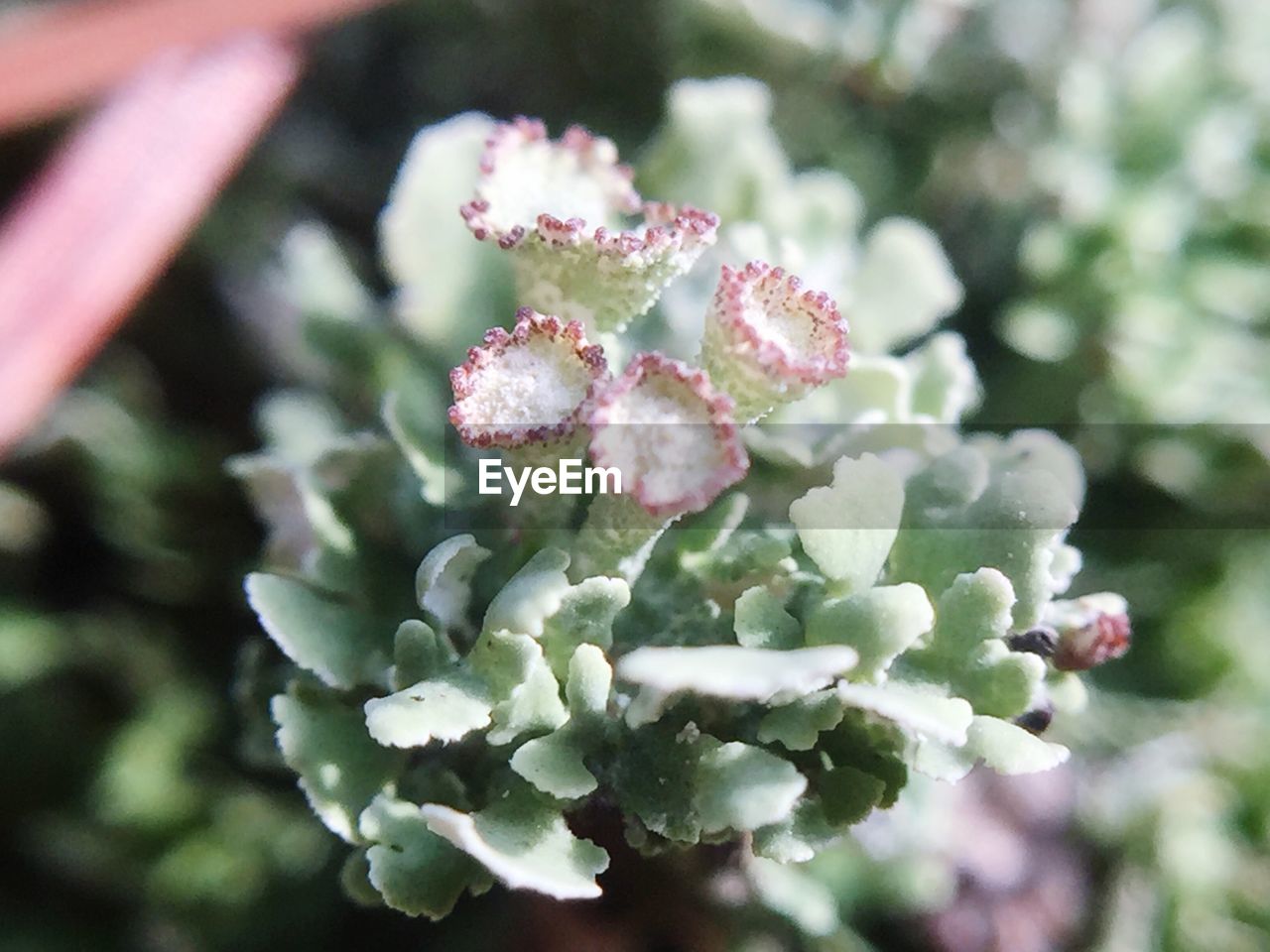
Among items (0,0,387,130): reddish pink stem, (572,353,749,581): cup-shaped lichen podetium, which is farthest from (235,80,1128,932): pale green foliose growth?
(0,0,387,130): reddish pink stem

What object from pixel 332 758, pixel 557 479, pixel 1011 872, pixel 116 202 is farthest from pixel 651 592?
pixel 116 202

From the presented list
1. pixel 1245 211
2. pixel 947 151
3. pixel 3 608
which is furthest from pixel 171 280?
pixel 1245 211

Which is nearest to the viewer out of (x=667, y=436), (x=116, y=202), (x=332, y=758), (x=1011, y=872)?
(x=667, y=436)

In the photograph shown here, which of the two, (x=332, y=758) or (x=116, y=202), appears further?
(x=116, y=202)

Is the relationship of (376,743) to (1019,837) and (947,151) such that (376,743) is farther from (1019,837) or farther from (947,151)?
(947,151)

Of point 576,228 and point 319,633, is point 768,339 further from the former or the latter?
point 319,633

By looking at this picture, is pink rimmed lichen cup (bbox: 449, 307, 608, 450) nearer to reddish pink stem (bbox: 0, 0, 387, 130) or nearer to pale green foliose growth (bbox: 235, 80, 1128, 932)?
pale green foliose growth (bbox: 235, 80, 1128, 932)
